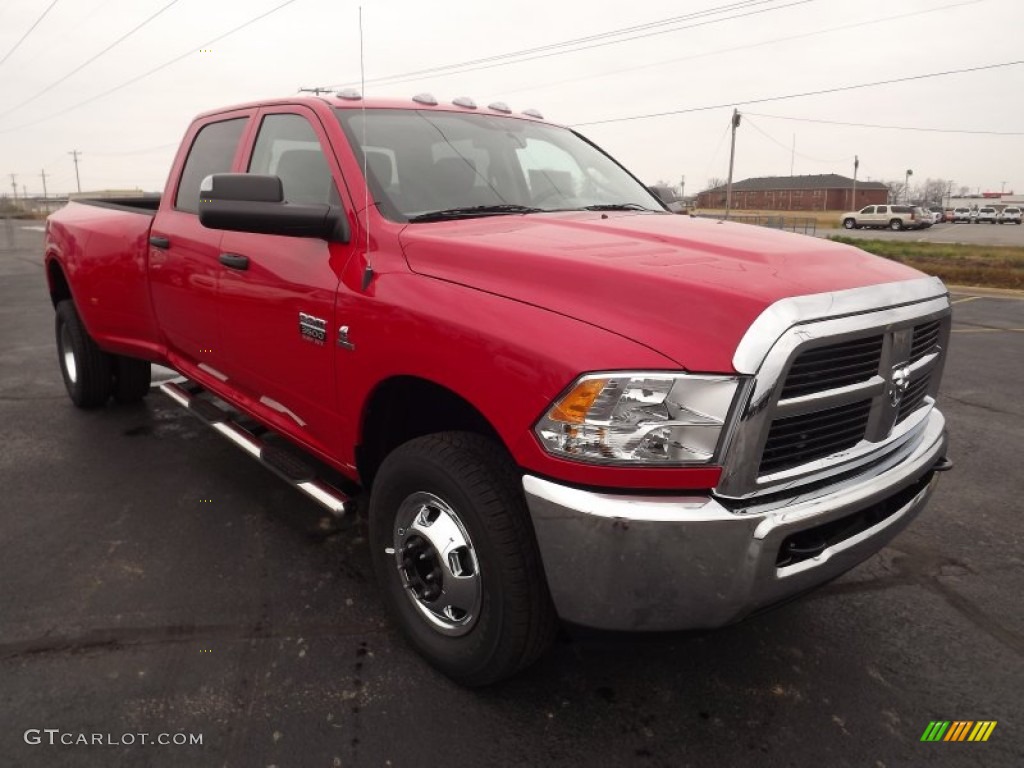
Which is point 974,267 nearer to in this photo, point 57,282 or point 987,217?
point 57,282

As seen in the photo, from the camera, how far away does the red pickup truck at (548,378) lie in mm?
1907

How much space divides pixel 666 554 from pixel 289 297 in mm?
1852

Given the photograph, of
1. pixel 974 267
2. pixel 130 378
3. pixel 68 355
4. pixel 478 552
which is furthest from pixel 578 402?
pixel 974 267

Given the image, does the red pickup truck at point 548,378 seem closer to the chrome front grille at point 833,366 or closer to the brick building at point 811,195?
the chrome front grille at point 833,366

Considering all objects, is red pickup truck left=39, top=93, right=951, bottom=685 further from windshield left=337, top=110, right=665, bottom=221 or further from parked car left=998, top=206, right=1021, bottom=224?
parked car left=998, top=206, right=1021, bottom=224

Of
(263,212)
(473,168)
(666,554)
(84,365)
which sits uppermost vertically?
(473,168)

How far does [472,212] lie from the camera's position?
3.01 m

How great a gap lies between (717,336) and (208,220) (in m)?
1.96

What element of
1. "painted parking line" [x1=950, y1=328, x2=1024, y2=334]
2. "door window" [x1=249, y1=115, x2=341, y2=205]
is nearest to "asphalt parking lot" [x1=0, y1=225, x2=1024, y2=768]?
"door window" [x1=249, y1=115, x2=341, y2=205]

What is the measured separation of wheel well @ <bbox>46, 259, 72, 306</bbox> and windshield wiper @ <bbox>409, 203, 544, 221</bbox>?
396 centimetres

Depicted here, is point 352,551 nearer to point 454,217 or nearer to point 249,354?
point 249,354

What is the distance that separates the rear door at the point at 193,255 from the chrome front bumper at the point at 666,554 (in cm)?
237

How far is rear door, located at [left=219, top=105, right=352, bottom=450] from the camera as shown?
2.86m

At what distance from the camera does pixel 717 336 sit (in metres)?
1.91
